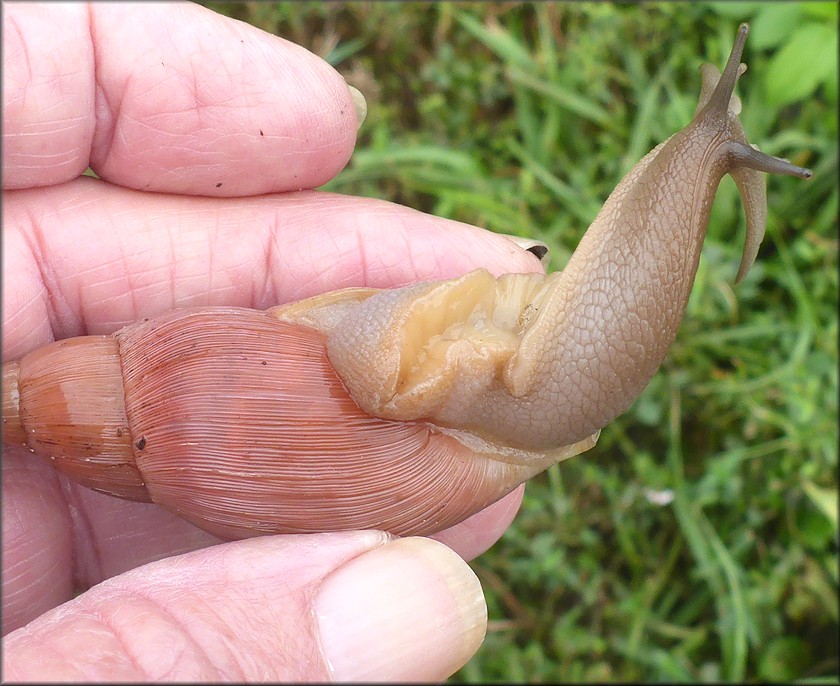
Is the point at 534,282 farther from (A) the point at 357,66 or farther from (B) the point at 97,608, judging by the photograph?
(A) the point at 357,66

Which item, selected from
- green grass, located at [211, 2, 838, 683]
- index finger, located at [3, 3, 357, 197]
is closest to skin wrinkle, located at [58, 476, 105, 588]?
index finger, located at [3, 3, 357, 197]

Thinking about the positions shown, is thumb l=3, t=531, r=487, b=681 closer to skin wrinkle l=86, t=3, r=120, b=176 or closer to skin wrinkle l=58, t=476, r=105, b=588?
skin wrinkle l=58, t=476, r=105, b=588

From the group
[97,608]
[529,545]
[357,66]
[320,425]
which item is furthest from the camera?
[357,66]

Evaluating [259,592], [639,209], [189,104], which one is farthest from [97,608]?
[639,209]

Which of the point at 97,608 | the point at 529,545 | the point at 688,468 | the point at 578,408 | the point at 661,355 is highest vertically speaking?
the point at 661,355

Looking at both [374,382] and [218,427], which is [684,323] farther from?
[218,427]

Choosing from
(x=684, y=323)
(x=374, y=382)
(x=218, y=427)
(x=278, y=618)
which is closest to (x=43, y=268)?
(x=218, y=427)
